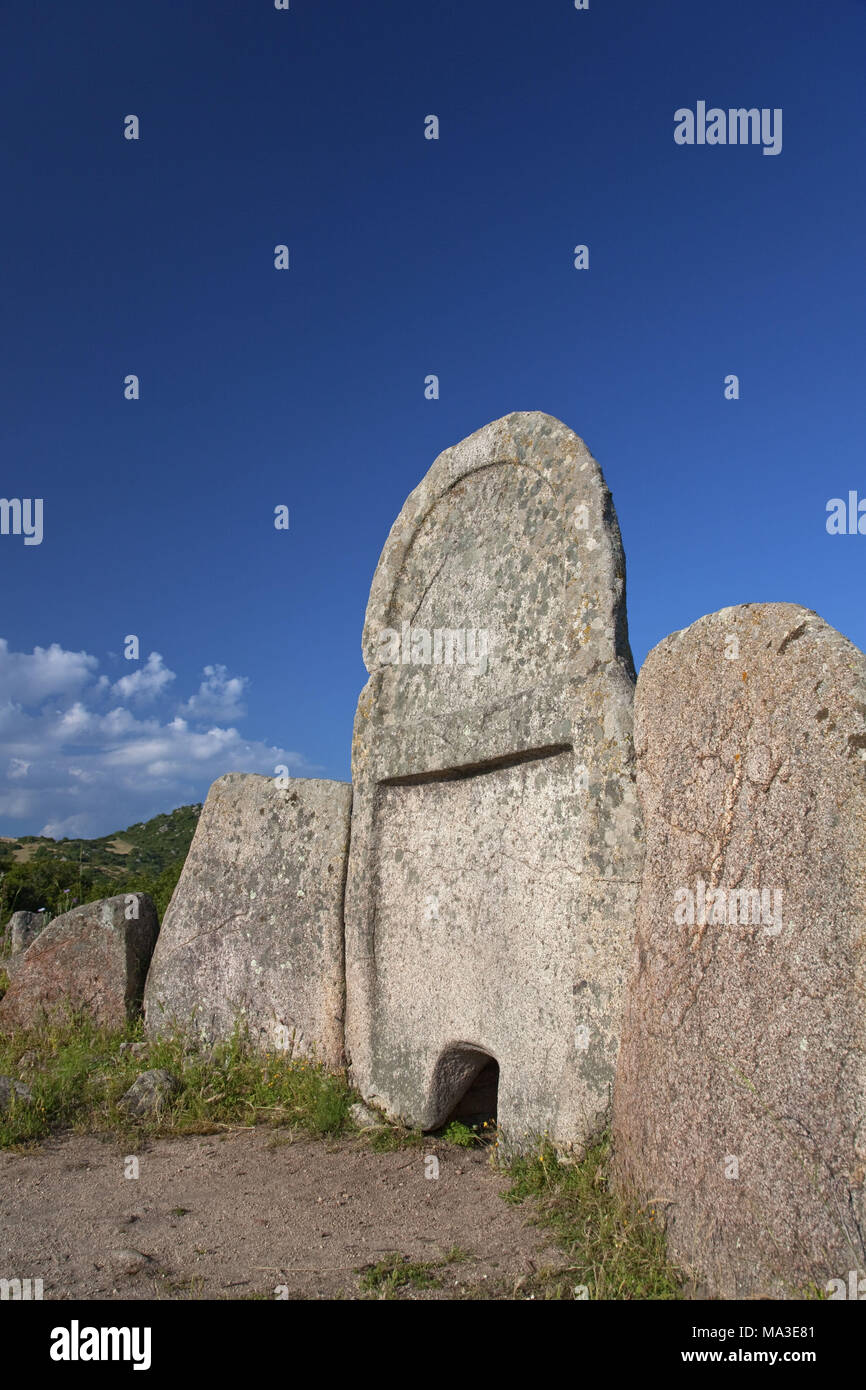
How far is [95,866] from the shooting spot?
14.3 metres

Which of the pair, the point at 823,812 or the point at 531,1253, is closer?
the point at 823,812

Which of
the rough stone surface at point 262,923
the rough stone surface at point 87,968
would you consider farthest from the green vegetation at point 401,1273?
the rough stone surface at point 87,968

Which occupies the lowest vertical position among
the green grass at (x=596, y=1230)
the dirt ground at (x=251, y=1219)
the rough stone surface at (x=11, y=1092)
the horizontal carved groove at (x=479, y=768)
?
the dirt ground at (x=251, y=1219)

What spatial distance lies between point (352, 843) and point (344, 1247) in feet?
7.60

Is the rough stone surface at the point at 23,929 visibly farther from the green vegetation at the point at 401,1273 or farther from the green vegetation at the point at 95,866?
the green vegetation at the point at 401,1273

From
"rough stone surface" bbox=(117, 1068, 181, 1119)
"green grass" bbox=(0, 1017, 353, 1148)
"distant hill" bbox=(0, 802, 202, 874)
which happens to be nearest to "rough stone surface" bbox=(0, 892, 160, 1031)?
"green grass" bbox=(0, 1017, 353, 1148)

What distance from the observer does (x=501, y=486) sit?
18.0 ft

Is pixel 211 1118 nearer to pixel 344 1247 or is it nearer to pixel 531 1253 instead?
pixel 344 1247

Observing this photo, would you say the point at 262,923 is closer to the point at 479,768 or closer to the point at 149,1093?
the point at 149,1093

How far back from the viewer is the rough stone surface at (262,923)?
231 inches

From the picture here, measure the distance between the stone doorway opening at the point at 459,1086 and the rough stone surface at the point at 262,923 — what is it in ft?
2.46

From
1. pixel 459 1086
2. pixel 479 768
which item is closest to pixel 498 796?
pixel 479 768
